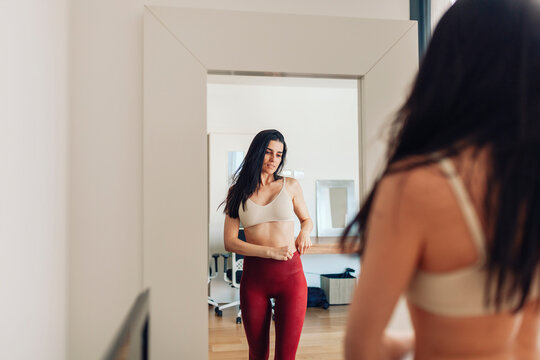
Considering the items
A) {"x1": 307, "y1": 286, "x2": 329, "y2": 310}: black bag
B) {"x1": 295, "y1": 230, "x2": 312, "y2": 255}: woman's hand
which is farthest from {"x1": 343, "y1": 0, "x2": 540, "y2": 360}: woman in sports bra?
{"x1": 307, "y1": 286, "x2": 329, "y2": 310}: black bag

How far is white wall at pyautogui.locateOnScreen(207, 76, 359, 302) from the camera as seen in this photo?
165cm

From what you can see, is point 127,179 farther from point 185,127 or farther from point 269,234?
point 269,234

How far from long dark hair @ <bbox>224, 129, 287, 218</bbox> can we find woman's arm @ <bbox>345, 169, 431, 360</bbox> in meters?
1.43

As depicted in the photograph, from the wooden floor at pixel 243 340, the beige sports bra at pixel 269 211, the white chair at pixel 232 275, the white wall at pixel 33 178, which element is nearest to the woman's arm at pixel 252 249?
the beige sports bra at pixel 269 211

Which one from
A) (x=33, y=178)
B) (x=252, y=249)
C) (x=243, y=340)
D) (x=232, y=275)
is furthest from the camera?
(x=243, y=340)

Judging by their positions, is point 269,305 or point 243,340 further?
point 243,340

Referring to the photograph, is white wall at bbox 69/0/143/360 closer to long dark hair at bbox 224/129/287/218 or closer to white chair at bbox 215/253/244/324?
long dark hair at bbox 224/129/287/218

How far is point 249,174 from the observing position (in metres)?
2.00

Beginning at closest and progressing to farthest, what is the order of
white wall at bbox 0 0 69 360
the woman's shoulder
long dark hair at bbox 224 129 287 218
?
1. white wall at bbox 0 0 69 360
2. long dark hair at bbox 224 129 287 218
3. the woman's shoulder

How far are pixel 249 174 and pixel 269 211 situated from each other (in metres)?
0.20

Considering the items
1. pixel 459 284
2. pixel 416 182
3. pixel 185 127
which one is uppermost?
pixel 185 127

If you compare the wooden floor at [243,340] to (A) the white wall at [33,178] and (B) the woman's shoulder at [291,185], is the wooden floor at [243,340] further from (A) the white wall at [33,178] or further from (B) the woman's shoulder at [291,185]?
(A) the white wall at [33,178]

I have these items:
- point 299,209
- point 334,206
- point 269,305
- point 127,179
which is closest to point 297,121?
point 334,206

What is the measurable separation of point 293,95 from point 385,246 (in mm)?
1460
